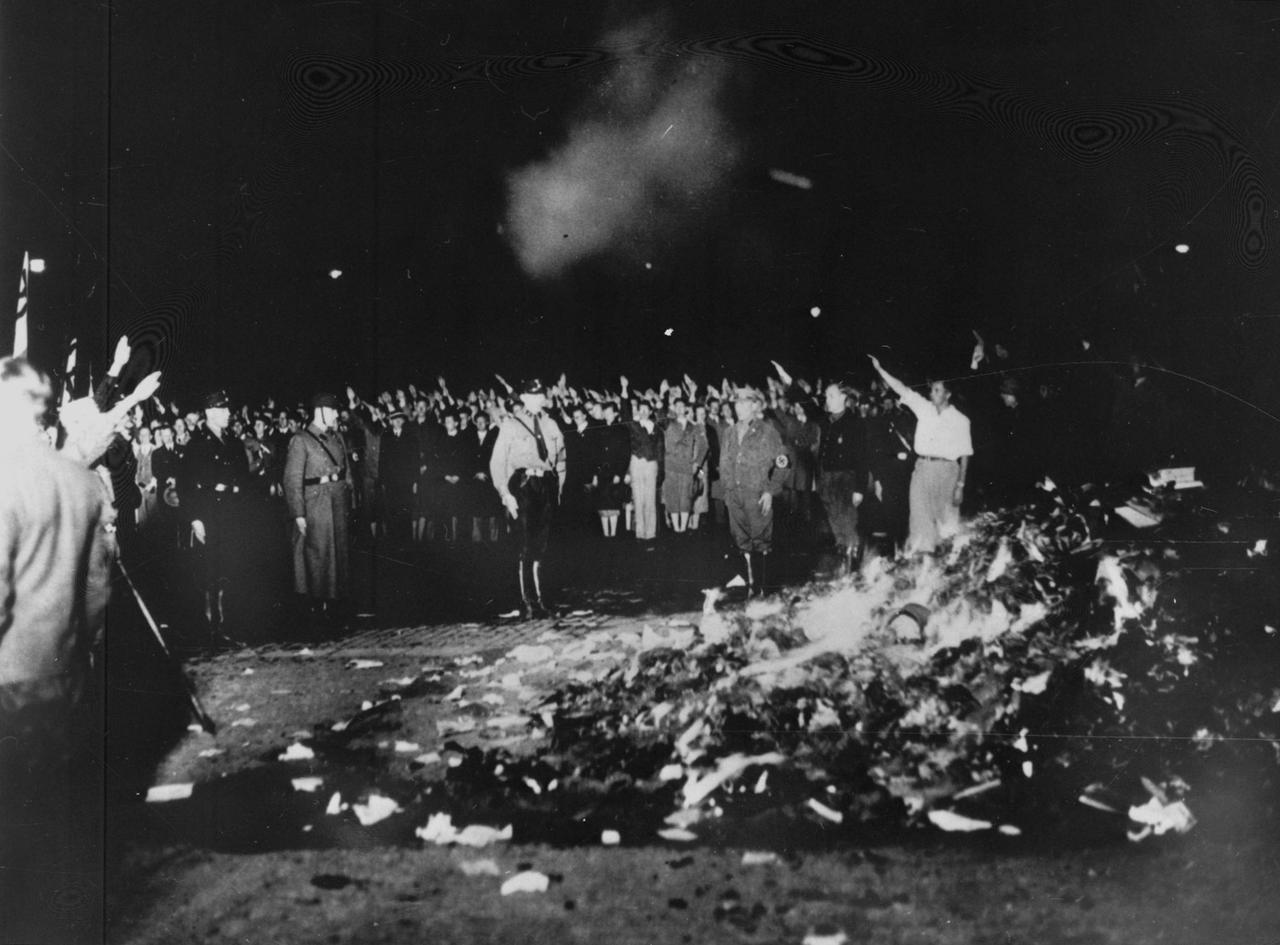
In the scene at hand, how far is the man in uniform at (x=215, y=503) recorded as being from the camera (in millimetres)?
2648

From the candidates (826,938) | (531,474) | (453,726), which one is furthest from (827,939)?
(531,474)

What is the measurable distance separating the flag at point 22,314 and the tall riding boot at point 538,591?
163 centimetres

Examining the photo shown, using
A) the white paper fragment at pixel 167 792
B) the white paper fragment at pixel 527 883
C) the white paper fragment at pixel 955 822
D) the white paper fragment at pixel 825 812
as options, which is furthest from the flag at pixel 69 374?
the white paper fragment at pixel 955 822

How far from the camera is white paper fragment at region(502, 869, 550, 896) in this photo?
8.60 ft

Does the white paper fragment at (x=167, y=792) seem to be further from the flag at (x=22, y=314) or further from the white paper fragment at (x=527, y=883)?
the flag at (x=22, y=314)

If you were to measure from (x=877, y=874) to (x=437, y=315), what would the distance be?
211 cm

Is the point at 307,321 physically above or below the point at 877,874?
above

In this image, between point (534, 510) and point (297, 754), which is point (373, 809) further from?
point (534, 510)

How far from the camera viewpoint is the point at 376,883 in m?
2.62

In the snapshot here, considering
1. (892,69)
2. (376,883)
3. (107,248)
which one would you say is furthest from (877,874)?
(107,248)

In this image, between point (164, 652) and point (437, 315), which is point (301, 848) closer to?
point (164, 652)

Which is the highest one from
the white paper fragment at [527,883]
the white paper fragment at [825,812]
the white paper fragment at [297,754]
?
the white paper fragment at [297,754]

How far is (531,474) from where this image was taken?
2.68 m

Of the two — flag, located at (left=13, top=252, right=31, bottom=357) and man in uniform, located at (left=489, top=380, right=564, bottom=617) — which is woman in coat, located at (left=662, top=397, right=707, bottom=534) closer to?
man in uniform, located at (left=489, top=380, right=564, bottom=617)
